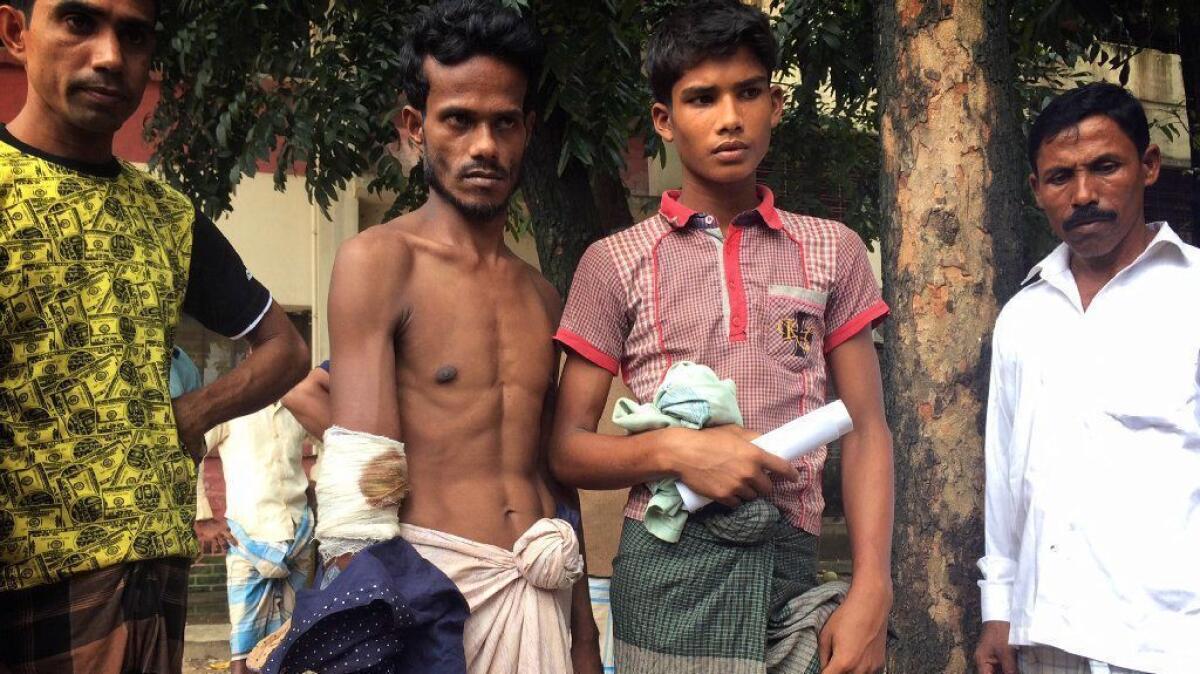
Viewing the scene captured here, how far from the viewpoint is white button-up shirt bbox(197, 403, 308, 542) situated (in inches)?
282

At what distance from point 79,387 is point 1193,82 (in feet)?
17.2

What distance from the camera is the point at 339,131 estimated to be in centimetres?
576

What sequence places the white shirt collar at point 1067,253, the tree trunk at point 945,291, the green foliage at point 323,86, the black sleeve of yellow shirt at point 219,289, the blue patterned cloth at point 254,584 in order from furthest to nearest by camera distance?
the blue patterned cloth at point 254,584, the green foliage at point 323,86, the tree trunk at point 945,291, the white shirt collar at point 1067,253, the black sleeve of yellow shirt at point 219,289

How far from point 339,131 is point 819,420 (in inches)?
152

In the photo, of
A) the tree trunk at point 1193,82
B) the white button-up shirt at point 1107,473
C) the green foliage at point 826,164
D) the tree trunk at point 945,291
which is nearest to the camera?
the white button-up shirt at point 1107,473

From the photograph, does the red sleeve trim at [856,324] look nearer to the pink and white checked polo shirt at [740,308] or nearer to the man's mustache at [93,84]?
the pink and white checked polo shirt at [740,308]

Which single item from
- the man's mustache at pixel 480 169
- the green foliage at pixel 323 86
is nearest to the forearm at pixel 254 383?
the man's mustache at pixel 480 169

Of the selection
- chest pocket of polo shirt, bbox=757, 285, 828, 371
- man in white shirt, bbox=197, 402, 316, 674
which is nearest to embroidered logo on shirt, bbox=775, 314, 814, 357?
chest pocket of polo shirt, bbox=757, 285, 828, 371

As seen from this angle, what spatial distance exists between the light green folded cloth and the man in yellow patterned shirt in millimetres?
939

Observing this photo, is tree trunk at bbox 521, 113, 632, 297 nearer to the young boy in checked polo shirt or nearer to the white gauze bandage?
the young boy in checked polo shirt

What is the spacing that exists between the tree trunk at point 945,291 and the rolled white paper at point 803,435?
1.42 metres

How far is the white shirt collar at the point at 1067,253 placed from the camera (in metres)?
3.22

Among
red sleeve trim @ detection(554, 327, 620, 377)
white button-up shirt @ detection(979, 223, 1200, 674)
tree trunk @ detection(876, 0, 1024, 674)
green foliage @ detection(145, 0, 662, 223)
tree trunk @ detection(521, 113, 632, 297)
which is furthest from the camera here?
tree trunk @ detection(521, 113, 632, 297)

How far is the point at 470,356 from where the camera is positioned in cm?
267
